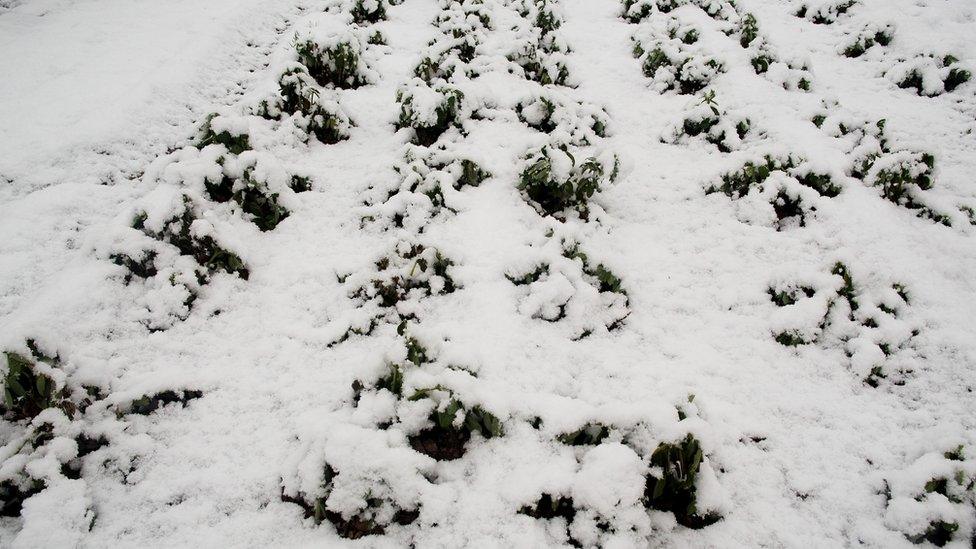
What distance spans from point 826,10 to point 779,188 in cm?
556

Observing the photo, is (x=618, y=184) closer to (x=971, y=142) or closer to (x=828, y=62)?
(x=971, y=142)

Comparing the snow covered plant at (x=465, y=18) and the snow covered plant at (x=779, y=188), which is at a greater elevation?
the snow covered plant at (x=465, y=18)

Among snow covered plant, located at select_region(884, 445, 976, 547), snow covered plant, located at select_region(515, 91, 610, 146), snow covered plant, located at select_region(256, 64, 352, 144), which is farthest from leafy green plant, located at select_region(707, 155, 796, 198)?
snow covered plant, located at select_region(256, 64, 352, 144)

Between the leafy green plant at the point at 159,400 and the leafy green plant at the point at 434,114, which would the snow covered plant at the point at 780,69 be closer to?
the leafy green plant at the point at 434,114

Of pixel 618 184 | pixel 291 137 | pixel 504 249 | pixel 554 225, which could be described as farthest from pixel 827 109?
pixel 291 137

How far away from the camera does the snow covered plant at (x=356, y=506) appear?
2150 millimetres

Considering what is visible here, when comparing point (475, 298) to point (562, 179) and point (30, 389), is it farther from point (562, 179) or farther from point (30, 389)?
point (30, 389)

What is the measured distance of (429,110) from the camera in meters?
4.49

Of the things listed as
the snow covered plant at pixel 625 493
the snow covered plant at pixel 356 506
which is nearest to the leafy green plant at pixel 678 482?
the snow covered plant at pixel 625 493

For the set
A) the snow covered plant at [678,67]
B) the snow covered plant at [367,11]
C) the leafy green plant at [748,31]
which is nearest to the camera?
the snow covered plant at [678,67]

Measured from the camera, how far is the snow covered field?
2.25 m

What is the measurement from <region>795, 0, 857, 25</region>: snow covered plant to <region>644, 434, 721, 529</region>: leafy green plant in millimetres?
8225

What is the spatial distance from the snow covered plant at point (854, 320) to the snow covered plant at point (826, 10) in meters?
6.21

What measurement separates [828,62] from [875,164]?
2.96 meters
